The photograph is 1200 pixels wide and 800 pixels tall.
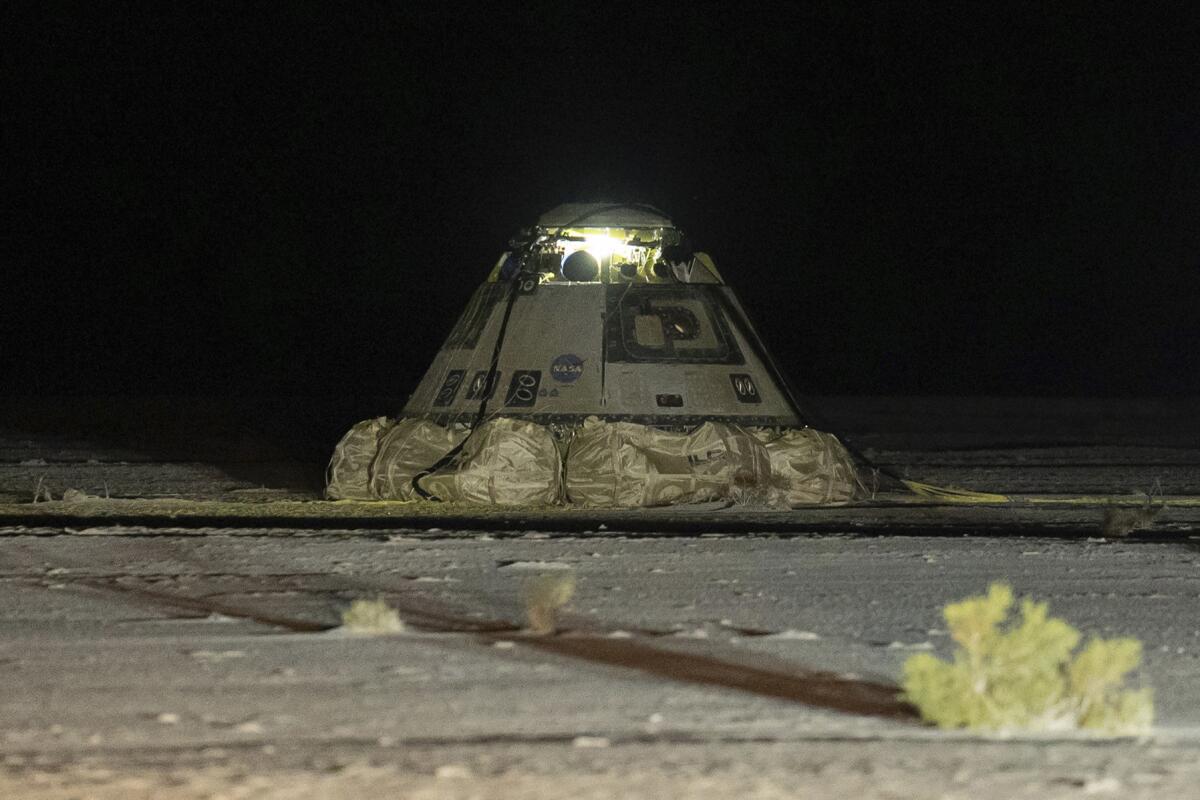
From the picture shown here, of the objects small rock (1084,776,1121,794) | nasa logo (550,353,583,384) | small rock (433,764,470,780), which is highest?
nasa logo (550,353,583,384)

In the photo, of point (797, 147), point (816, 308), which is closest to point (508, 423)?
point (816, 308)

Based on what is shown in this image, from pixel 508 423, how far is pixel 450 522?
82 cm

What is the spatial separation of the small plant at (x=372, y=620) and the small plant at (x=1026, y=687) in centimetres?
256

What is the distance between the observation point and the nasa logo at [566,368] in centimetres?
1365

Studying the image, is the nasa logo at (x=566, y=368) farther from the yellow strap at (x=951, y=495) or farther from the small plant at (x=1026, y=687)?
the small plant at (x=1026, y=687)

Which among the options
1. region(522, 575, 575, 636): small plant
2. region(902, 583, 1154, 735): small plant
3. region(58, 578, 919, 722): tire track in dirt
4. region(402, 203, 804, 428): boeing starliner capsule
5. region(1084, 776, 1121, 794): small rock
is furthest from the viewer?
region(402, 203, 804, 428): boeing starliner capsule

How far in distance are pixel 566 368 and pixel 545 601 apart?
513 centimetres

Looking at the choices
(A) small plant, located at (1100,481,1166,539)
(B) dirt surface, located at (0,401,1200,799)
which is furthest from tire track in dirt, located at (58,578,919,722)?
(A) small plant, located at (1100,481,1166,539)

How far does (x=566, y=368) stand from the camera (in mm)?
13695

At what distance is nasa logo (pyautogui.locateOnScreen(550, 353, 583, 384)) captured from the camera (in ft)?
44.8

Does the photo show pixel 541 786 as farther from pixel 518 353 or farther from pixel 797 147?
pixel 797 147

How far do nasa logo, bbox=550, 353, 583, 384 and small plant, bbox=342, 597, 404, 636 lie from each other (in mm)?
5220

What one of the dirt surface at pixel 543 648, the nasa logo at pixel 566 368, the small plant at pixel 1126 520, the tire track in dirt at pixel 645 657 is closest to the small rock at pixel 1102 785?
the dirt surface at pixel 543 648

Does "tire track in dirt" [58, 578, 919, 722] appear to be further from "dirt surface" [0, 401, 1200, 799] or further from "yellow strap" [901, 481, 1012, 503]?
"yellow strap" [901, 481, 1012, 503]
